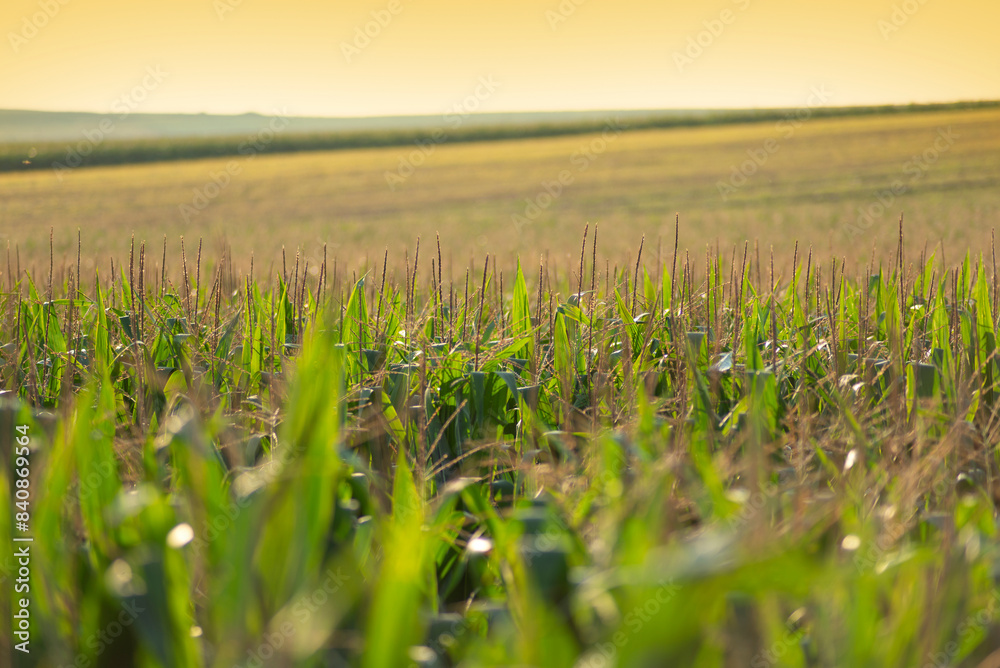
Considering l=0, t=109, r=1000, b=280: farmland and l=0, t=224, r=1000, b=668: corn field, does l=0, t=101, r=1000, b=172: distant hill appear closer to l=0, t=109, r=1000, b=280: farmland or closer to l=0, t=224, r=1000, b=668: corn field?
l=0, t=109, r=1000, b=280: farmland

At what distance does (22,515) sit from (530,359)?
1889mm

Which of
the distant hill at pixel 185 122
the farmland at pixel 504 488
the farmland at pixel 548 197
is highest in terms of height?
the distant hill at pixel 185 122

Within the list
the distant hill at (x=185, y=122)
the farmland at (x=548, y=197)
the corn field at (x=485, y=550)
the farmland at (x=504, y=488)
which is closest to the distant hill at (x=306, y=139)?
the farmland at (x=548, y=197)

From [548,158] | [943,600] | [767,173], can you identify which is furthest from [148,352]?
[548,158]

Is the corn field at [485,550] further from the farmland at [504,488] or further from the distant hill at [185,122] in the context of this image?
the distant hill at [185,122]

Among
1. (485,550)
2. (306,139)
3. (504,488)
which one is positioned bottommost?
(504,488)

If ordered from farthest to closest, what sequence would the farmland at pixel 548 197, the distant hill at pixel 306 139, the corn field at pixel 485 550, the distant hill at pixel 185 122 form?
the distant hill at pixel 185 122 < the distant hill at pixel 306 139 < the farmland at pixel 548 197 < the corn field at pixel 485 550

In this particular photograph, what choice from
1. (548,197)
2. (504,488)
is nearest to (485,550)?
(504,488)

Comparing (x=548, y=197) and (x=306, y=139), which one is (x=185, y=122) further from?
(x=548, y=197)

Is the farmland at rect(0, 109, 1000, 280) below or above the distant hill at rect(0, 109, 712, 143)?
below

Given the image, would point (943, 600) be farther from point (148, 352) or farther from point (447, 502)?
point (148, 352)

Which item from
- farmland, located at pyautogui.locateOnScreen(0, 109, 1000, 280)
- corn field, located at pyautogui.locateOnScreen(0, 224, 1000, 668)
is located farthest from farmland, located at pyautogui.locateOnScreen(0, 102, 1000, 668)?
farmland, located at pyautogui.locateOnScreen(0, 109, 1000, 280)

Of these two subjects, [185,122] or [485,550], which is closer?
[485,550]

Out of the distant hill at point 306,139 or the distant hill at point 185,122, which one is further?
the distant hill at point 185,122
